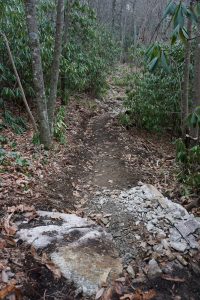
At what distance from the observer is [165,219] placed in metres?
3.80

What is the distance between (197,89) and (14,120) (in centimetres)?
389

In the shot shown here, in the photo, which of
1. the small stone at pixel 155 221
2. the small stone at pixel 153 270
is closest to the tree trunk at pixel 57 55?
the small stone at pixel 155 221

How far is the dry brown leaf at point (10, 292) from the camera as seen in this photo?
222 cm

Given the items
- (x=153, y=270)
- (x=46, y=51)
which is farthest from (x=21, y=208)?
(x=46, y=51)

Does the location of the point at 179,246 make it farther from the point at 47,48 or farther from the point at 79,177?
the point at 47,48

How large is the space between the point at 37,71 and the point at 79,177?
80.7 inches

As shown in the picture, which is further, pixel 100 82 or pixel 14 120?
pixel 100 82

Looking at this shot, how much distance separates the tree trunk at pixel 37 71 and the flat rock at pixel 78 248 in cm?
229

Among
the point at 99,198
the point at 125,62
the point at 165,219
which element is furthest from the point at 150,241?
the point at 125,62

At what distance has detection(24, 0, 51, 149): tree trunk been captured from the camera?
15.5 feet

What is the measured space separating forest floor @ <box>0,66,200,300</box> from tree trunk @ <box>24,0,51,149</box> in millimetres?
338

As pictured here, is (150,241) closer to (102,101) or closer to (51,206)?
(51,206)

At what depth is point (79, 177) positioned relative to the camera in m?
5.22

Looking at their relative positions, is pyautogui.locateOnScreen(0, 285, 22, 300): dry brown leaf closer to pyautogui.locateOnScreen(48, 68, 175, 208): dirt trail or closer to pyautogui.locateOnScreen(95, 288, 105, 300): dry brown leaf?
pyautogui.locateOnScreen(95, 288, 105, 300): dry brown leaf
